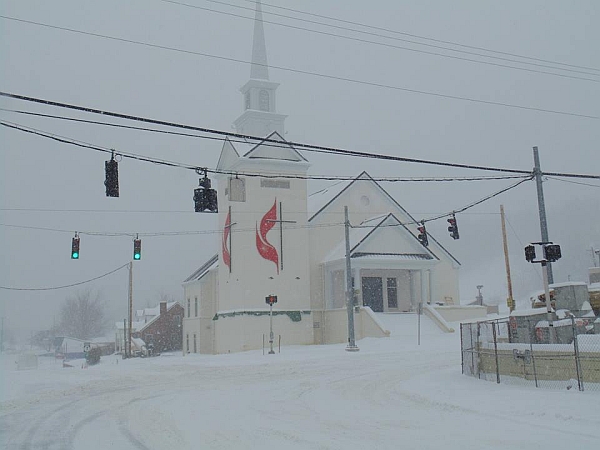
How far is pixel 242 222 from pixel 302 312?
6716 mm

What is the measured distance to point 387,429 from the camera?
11.6 meters

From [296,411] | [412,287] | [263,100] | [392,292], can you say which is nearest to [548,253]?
[296,411]

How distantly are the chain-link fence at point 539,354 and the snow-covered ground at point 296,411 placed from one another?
50 centimetres

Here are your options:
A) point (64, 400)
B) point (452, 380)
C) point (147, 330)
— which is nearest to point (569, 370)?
point (452, 380)

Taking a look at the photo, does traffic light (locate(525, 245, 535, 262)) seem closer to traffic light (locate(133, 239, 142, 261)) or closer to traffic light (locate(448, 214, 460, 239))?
traffic light (locate(448, 214, 460, 239))

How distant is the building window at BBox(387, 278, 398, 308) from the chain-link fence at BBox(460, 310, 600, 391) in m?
22.4

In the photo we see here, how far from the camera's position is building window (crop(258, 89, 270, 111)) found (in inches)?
1964

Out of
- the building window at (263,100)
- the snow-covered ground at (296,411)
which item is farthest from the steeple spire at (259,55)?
the snow-covered ground at (296,411)

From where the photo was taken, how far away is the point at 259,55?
51.9m

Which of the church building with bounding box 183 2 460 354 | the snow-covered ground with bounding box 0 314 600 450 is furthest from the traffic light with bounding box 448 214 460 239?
the church building with bounding box 183 2 460 354

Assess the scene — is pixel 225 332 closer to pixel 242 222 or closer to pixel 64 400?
pixel 242 222

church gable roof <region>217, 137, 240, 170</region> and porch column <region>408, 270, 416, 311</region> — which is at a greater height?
church gable roof <region>217, 137, 240, 170</region>

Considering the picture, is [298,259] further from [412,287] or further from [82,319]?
[82,319]

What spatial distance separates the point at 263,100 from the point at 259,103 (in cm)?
45
